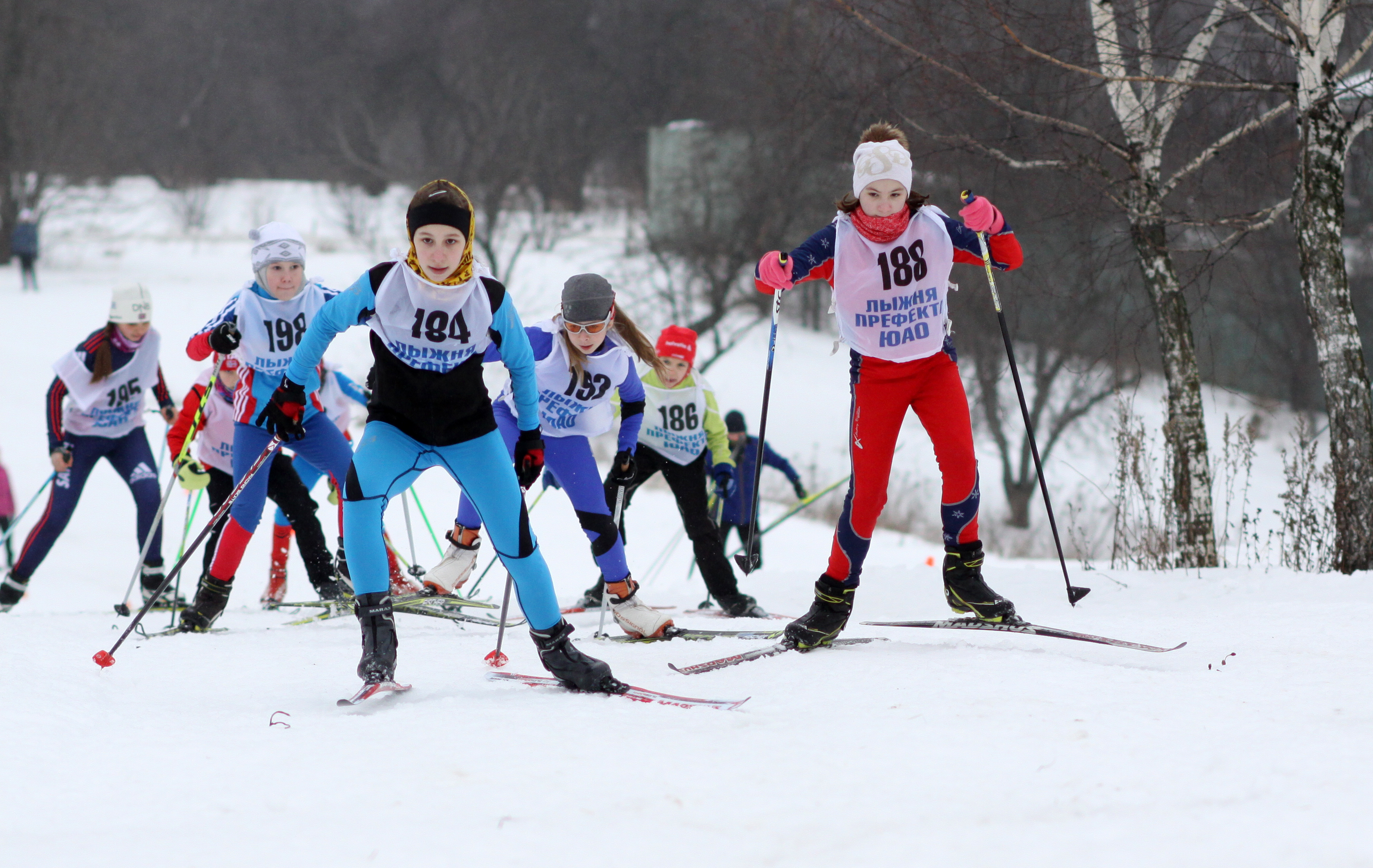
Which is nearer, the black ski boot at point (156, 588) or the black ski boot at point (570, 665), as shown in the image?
the black ski boot at point (570, 665)

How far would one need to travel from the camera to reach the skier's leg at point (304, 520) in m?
5.84

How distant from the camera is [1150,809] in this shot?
2.38 metres

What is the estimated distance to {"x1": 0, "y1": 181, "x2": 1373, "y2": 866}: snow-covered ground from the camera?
7.43 ft

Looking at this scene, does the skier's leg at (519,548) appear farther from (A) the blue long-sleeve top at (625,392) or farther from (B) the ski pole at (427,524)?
(B) the ski pole at (427,524)

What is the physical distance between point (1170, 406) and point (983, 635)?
303 cm

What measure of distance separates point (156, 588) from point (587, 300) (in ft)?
13.5

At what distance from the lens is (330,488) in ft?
20.4

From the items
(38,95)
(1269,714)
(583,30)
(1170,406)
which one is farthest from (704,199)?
(1269,714)

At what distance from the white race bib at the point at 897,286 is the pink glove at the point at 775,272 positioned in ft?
0.89

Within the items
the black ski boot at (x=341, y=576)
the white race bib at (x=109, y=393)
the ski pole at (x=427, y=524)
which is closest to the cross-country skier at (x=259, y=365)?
the black ski boot at (x=341, y=576)

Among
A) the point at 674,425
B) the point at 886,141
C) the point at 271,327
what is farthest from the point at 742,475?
the point at 886,141

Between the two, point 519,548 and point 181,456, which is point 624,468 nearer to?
point 519,548

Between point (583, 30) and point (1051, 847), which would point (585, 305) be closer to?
point (1051, 847)

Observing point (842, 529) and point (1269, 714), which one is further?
point (842, 529)
